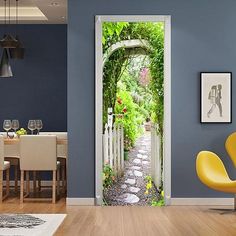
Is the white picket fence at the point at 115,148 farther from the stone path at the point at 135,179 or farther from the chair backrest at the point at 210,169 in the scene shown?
the chair backrest at the point at 210,169

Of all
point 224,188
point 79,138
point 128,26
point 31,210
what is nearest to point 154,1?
point 128,26

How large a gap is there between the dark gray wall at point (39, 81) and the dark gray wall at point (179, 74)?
2.27 meters

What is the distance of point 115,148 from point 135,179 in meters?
0.48

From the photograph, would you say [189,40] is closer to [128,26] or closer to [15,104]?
[128,26]

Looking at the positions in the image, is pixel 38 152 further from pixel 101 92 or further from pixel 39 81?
pixel 39 81

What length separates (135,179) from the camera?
745 centimetres

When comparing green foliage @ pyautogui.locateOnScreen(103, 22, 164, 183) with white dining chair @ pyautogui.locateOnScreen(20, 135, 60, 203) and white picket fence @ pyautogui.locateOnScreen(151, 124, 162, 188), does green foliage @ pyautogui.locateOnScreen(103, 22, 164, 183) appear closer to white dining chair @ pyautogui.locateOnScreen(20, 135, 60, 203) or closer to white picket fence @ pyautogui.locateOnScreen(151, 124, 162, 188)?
white picket fence @ pyautogui.locateOnScreen(151, 124, 162, 188)

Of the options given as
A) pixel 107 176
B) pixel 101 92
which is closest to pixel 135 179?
pixel 107 176

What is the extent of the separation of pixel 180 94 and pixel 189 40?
697 millimetres

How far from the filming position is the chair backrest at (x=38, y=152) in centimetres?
752

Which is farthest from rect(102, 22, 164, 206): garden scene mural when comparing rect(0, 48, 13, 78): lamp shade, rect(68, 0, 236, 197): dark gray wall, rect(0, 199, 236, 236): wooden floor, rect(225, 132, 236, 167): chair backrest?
rect(0, 48, 13, 78): lamp shade

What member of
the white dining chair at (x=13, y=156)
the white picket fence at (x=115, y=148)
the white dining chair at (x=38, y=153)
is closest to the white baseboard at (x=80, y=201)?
the white dining chair at (x=38, y=153)

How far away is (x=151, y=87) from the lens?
24.6ft

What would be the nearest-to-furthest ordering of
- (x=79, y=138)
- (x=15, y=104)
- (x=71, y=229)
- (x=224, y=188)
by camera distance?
(x=71, y=229) < (x=224, y=188) < (x=79, y=138) < (x=15, y=104)
